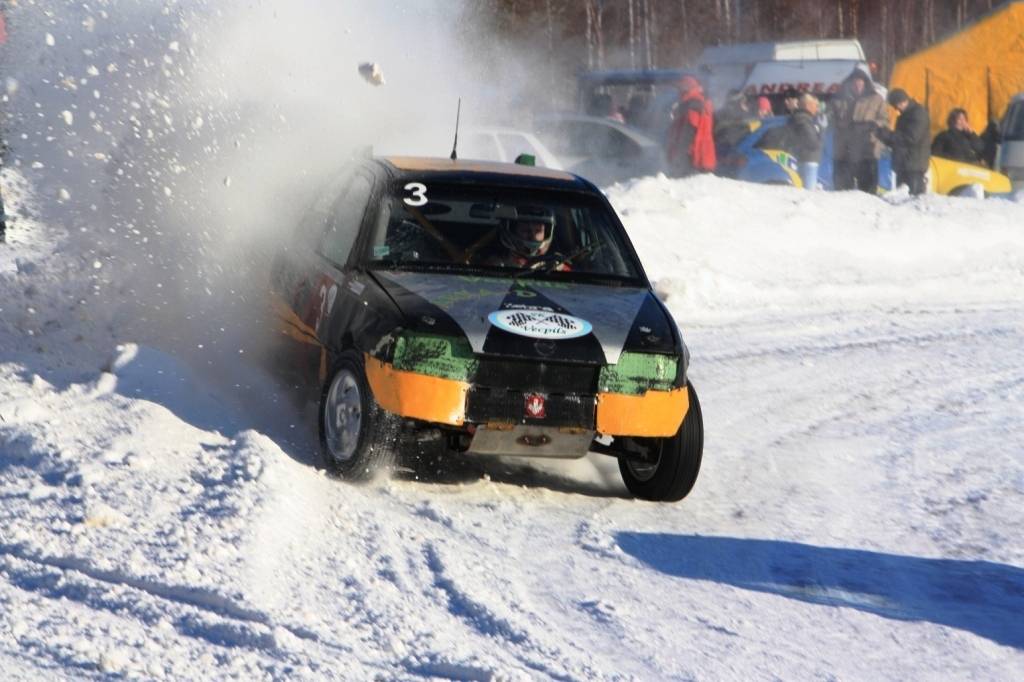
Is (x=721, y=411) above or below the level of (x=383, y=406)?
below

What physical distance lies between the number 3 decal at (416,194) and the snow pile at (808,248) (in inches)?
194

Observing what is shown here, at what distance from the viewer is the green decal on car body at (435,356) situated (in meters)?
6.04

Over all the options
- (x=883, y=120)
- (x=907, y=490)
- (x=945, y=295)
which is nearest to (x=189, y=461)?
(x=907, y=490)

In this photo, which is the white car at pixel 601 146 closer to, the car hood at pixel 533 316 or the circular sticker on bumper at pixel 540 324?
the car hood at pixel 533 316

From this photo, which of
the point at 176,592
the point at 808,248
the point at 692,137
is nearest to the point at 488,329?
the point at 176,592

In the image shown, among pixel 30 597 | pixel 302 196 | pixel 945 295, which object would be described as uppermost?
pixel 302 196

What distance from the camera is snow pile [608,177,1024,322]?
1275 centimetres

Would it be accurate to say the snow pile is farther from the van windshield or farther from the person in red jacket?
the van windshield

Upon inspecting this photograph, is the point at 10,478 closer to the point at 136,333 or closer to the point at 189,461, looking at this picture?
the point at 189,461

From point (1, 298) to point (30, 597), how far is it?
4.83 metres

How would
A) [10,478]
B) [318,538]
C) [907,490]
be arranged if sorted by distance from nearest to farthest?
[318,538] < [10,478] < [907,490]

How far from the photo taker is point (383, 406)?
608 cm

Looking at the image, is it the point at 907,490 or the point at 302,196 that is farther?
Answer: the point at 302,196

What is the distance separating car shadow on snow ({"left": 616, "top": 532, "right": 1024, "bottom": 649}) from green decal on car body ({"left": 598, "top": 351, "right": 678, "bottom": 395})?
62cm
